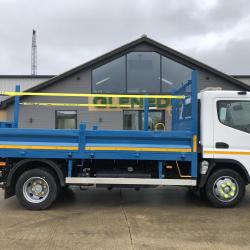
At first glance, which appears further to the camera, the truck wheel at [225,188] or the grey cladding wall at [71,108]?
the grey cladding wall at [71,108]

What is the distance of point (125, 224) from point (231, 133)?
8.81 ft

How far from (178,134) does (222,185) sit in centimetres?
131

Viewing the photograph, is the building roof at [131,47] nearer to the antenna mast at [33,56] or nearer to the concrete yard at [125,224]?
the concrete yard at [125,224]

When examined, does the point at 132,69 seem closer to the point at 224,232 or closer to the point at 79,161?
the point at 79,161

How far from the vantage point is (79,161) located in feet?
22.3

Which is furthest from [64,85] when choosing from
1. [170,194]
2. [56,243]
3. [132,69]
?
[56,243]

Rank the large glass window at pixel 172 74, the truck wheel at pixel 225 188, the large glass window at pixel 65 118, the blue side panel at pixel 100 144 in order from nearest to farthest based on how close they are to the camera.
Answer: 1. the blue side panel at pixel 100 144
2. the truck wheel at pixel 225 188
3. the large glass window at pixel 65 118
4. the large glass window at pixel 172 74

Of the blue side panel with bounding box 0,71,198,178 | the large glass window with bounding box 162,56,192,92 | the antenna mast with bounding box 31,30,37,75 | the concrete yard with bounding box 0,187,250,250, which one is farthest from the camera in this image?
the antenna mast with bounding box 31,30,37,75

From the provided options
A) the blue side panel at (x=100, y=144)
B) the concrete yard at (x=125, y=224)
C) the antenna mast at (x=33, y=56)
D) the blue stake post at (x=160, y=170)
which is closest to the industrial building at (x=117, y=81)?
the concrete yard at (x=125, y=224)

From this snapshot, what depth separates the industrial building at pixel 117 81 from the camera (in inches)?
658

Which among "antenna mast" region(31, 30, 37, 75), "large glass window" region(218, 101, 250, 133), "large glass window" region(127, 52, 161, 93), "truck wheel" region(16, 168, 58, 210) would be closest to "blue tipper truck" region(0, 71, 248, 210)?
"truck wheel" region(16, 168, 58, 210)

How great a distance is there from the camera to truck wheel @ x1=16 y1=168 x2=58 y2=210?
656 cm

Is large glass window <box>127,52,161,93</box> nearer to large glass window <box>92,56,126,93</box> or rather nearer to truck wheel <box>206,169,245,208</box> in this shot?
large glass window <box>92,56,126,93</box>

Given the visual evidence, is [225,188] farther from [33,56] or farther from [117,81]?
[33,56]
